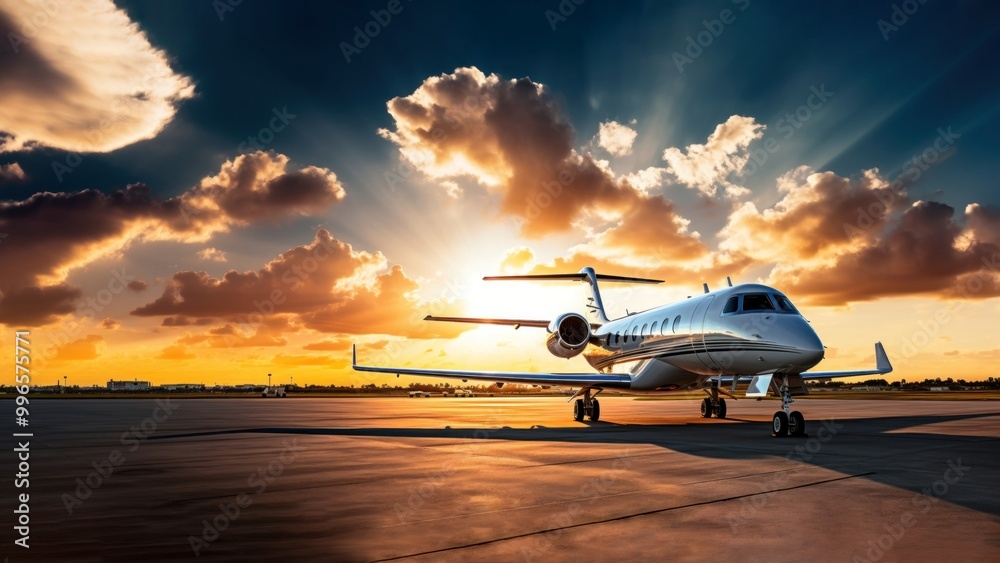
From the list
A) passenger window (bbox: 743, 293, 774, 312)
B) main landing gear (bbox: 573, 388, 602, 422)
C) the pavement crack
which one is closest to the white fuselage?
passenger window (bbox: 743, 293, 774, 312)

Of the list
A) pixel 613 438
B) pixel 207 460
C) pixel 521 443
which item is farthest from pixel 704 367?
pixel 207 460

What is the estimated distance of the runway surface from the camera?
4891 mm

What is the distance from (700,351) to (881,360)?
36.6 ft

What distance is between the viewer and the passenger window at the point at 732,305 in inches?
670

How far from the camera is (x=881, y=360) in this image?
24875 millimetres

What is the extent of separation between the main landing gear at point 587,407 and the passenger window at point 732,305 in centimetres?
710

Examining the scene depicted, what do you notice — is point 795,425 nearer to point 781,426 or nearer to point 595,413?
point 781,426

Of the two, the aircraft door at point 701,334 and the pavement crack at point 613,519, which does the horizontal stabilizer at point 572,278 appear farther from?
the pavement crack at point 613,519

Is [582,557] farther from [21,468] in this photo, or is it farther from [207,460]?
[21,468]

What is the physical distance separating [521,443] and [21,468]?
28.0 feet

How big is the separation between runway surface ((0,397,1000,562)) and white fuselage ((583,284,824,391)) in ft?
8.89

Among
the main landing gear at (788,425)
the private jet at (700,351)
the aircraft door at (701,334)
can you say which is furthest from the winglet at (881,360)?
the main landing gear at (788,425)

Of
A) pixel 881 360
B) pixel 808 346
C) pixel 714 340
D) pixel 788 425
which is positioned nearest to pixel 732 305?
pixel 714 340

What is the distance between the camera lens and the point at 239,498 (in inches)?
281
